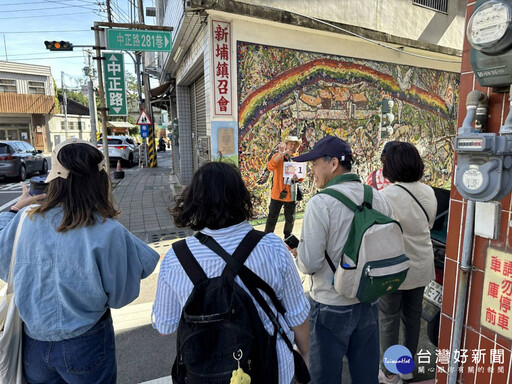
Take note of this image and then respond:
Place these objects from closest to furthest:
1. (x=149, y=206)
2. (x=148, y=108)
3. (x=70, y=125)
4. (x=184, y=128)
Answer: (x=149, y=206) < (x=184, y=128) < (x=148, y=108) < (x=70, y=125)

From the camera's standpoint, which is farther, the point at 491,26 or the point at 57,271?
the point at 57,271

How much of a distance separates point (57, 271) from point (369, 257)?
61.2 inches

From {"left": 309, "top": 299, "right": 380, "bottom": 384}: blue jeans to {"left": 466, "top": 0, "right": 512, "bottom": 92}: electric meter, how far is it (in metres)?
1.35

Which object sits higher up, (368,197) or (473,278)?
(368,197)

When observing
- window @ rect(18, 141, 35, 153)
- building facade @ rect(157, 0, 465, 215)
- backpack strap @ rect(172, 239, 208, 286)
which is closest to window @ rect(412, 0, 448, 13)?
building facade @ rect(157, 0, 465, 215)

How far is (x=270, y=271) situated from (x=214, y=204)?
1.18 feet

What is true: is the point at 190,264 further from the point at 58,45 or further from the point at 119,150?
the point at 119,150

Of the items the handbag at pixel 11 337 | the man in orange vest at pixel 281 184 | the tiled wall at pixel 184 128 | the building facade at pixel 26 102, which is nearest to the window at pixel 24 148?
the tiled wall at pixel 184 128

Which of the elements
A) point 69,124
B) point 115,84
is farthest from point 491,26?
point 69,124

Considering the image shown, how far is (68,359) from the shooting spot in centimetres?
169

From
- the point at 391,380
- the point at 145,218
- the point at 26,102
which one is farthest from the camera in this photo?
the point at 26,102

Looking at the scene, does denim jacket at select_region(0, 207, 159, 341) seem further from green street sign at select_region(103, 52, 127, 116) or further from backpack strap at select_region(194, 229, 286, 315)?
green street sign at select_region(103, 52, 127, 116)

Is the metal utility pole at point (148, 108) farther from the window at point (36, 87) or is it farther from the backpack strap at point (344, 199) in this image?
the window at point (36, 87)

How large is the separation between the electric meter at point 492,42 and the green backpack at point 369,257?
0.82m
